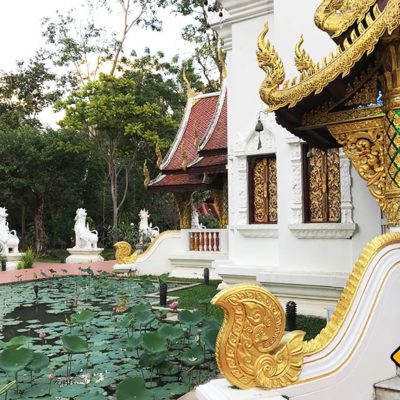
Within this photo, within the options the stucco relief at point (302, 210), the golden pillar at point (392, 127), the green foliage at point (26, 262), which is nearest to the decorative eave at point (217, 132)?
A: the stucco relief at point (302, 210)

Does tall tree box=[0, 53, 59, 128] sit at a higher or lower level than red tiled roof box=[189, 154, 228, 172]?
higher

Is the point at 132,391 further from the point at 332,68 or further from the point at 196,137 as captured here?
the point at 196,137

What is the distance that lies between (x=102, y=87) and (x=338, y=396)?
737 inches

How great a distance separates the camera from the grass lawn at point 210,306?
21.2 feet

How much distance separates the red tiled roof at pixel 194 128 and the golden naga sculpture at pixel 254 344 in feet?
36.0

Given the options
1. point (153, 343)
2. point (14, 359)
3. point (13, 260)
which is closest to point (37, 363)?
point (14, 359)

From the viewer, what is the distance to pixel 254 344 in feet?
9.60

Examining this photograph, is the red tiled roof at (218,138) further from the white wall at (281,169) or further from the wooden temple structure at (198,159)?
the white wall at (281,169)

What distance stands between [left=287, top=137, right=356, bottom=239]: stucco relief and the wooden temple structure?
161 inches

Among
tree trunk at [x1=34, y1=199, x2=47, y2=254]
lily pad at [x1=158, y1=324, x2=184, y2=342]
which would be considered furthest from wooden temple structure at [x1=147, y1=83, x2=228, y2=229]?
tree trunk at [x1=34, y1=199, x2=47, y2=254]

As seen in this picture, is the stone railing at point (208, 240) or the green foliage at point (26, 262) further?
the green foliage at point (26, 262)

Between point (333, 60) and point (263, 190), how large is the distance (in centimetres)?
516

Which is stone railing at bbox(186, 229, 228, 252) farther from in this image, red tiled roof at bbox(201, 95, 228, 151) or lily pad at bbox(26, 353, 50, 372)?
lily pad at bbox(26, 353, 50, 372)

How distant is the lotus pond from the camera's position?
13.4ft
